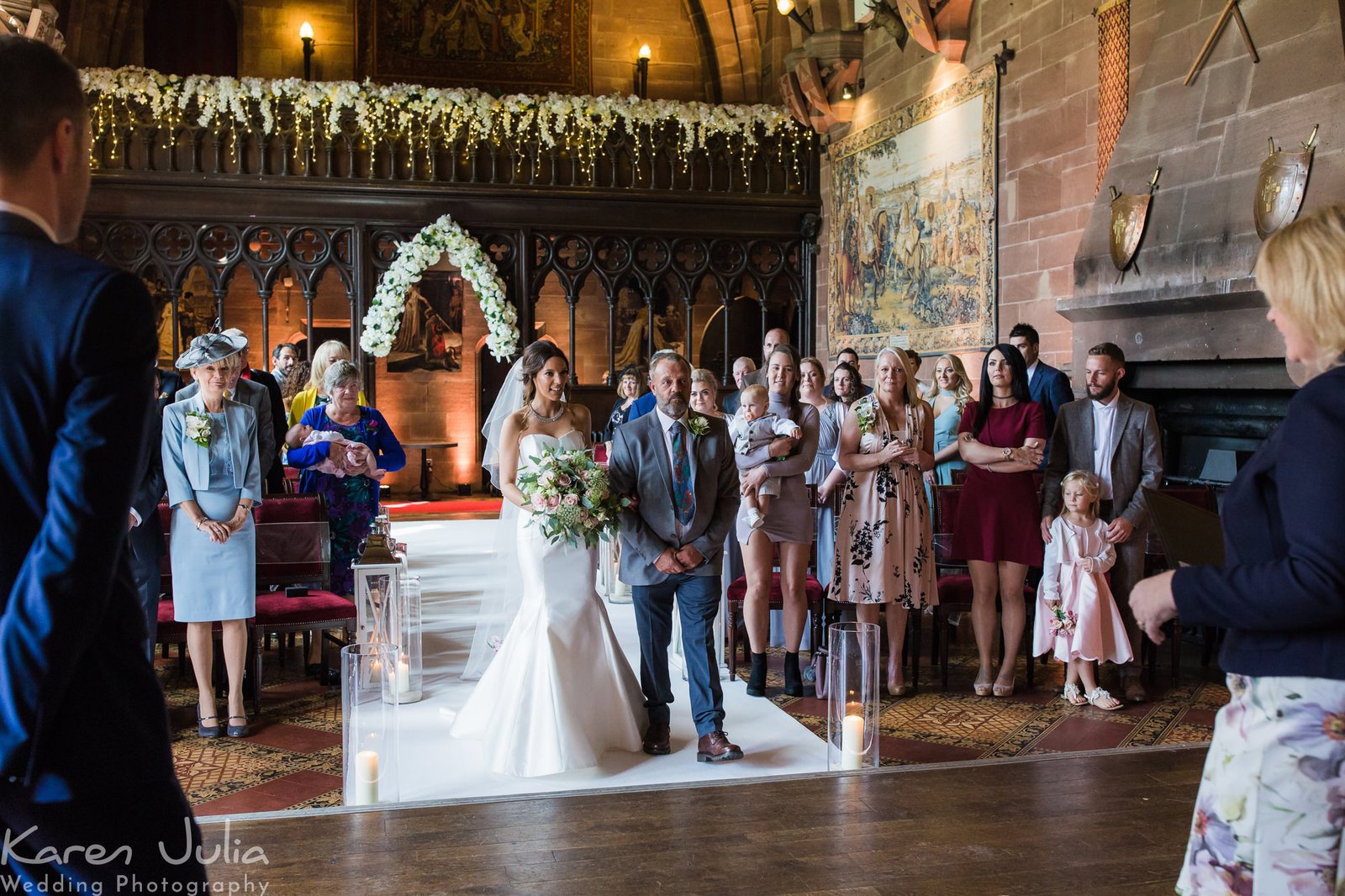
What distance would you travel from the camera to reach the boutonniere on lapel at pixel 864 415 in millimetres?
5734

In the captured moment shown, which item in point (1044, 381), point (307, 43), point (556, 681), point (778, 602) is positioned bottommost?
point (556, 681)

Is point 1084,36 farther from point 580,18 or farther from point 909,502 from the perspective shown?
point 580,18

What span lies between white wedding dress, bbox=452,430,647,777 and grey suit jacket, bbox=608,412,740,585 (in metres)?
0.26

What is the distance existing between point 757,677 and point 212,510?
275 centimetres

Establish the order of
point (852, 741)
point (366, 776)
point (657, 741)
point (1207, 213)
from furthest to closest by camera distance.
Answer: point (1207, 213) → point (657, 741) → point (852, 741) → point (366, 776)

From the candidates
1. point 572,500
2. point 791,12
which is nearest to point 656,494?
point 572,500

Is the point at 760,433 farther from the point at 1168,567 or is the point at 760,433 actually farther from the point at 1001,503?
the point at 1168,567

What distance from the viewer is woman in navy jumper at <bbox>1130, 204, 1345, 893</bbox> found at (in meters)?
1.71

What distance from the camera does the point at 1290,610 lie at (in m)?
1.74

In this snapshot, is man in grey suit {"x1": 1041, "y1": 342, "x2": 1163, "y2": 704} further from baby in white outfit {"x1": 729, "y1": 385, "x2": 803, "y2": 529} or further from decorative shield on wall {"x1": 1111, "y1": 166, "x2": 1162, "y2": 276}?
decorative shield on wall {"x1": 1111, "y1": 166, "x2": 1162, "y2": 276}

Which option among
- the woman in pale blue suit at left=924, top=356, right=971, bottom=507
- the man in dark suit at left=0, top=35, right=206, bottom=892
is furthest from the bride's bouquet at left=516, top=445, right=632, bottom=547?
the woman in pale blue suit at left=924, top=356, right=971, bottom=507

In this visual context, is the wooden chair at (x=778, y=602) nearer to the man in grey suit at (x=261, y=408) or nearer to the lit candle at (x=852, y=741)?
the lit candle at (x=852, y=741)

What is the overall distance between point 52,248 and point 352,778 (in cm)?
290

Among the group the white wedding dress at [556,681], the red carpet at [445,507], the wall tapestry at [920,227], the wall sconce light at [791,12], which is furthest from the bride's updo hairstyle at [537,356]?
Result: the red carpet at [445,507]
